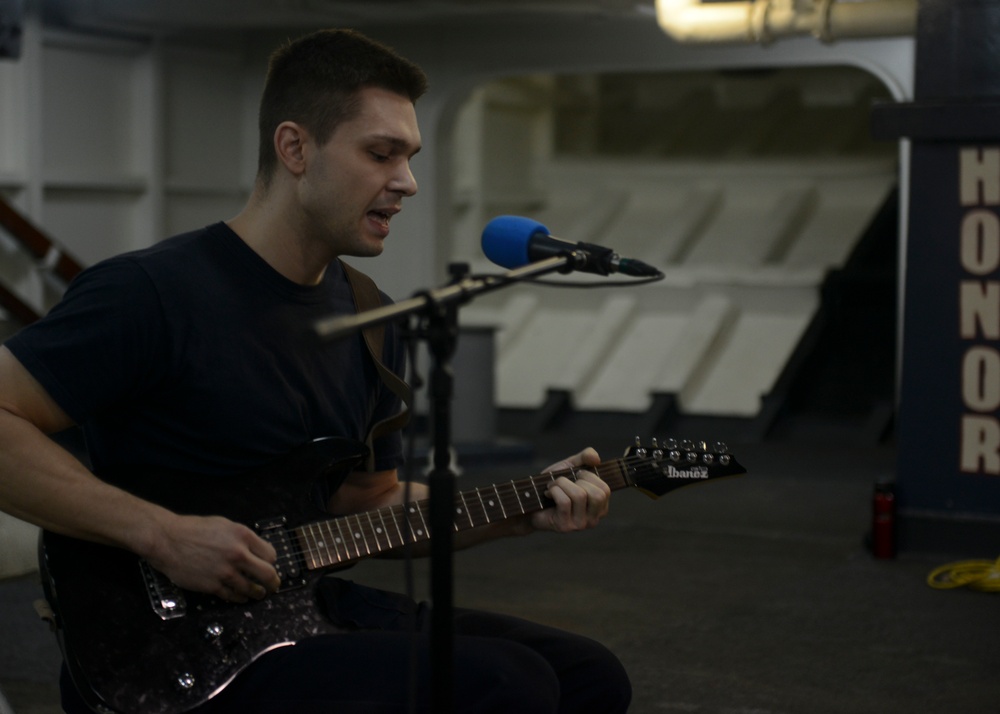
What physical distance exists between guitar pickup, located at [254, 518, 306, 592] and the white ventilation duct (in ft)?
18.1

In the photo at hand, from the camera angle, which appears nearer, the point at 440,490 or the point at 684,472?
the point at 440,490

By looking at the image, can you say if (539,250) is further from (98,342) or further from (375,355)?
(98,342)

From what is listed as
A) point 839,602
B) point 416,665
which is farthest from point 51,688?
point 839,602

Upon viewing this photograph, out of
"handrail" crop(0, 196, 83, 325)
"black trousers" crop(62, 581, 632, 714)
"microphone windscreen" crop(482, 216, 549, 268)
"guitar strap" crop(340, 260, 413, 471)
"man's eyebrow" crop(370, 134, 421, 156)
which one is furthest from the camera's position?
"handrail" crop(0, 196, 83, 325)

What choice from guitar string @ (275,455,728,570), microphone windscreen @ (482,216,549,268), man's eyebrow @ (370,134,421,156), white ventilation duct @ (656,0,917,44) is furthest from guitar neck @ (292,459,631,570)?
white ventilation duct @ (656,0,917,44)

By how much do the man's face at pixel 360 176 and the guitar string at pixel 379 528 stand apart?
19.7 inches

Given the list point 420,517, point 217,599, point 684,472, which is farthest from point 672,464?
point 217,599

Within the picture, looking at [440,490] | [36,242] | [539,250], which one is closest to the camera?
[440,490]

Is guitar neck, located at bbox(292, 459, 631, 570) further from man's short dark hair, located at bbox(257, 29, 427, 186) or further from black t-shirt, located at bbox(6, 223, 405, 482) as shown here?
man's short dark hair, located at bbox(257, 29, 427, 186)

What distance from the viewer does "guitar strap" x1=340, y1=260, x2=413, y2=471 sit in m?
2.64

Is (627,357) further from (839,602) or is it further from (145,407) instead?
(145,407)

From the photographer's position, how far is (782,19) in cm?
722

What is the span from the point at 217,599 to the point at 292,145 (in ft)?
2.84

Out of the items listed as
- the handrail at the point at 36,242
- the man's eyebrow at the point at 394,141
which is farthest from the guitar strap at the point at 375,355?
the handrail at the point at 36,242
